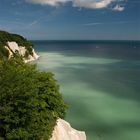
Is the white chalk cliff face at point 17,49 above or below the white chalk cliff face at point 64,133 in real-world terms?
above

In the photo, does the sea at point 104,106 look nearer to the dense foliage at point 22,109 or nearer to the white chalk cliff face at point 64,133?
the white chalk cliff face at point 64,133

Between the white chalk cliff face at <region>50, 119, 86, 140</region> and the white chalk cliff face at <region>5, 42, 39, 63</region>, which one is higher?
the white chalk cliff face at <region>5, 42, 39, 63</region>

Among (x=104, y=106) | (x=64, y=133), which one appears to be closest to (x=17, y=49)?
(x=104, y=106)

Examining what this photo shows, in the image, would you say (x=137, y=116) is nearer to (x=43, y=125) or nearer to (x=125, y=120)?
(x=125, y=120)

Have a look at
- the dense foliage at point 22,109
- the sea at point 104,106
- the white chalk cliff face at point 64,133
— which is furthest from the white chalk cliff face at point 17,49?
the dense foliage at point 22,109

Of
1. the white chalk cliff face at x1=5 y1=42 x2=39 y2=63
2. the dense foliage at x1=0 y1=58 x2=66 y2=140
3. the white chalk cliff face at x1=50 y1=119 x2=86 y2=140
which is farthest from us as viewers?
the white chalk cliff face at x1=5 y1=42 x2=39 y2=63

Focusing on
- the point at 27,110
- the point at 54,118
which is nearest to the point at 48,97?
the point at 54,118

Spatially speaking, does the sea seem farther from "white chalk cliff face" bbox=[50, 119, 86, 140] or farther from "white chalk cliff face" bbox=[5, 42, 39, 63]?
"white chalk cliff face" bbox=[5, 42, 39, 63]

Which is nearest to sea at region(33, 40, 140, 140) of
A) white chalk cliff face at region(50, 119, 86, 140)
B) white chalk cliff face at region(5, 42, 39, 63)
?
white chalk cliff face at region(50, 119, 86, 140)
